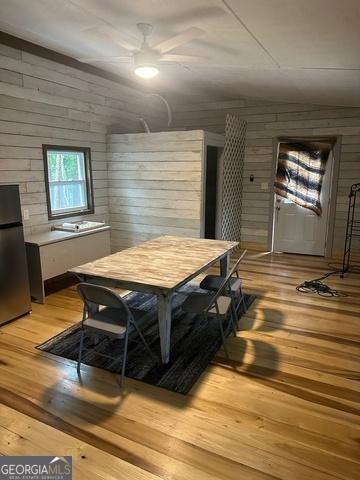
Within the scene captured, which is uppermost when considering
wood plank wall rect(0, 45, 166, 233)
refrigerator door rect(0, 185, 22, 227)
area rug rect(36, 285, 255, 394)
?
wood plank wall rect(0, 45, 166, 233)

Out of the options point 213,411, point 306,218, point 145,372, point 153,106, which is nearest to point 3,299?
point 145,372

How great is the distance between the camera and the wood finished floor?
174 cm

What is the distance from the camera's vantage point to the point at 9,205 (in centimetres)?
306

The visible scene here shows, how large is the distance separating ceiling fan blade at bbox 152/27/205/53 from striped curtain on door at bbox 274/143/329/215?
3597 millimetres

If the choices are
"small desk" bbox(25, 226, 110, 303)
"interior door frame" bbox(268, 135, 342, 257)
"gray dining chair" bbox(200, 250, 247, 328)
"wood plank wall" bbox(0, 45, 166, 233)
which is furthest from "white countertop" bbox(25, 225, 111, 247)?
"interior door frame" bbox(268, 135, 342, 257)

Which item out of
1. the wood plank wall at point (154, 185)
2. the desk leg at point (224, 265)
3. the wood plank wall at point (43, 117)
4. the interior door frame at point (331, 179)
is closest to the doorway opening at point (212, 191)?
the wood plank wall at point (154, 185)

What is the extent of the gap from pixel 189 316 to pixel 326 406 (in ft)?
5.08

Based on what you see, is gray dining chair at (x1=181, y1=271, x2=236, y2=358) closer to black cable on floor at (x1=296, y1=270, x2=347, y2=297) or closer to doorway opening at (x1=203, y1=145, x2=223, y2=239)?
black cable on floor at (x1=296, y1=270, x2=347, y2=297)

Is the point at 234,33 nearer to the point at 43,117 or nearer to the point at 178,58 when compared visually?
the point at 178,58

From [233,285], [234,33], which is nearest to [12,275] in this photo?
[233,285]

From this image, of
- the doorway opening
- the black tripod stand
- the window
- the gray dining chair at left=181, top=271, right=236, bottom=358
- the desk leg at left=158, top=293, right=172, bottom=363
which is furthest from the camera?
the doorway opening

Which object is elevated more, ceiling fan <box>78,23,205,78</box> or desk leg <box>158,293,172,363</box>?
ceiling fan <box>78,23,205,78</box>

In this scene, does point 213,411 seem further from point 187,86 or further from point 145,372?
point 187,86

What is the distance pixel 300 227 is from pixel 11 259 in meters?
Answer: 4.47
